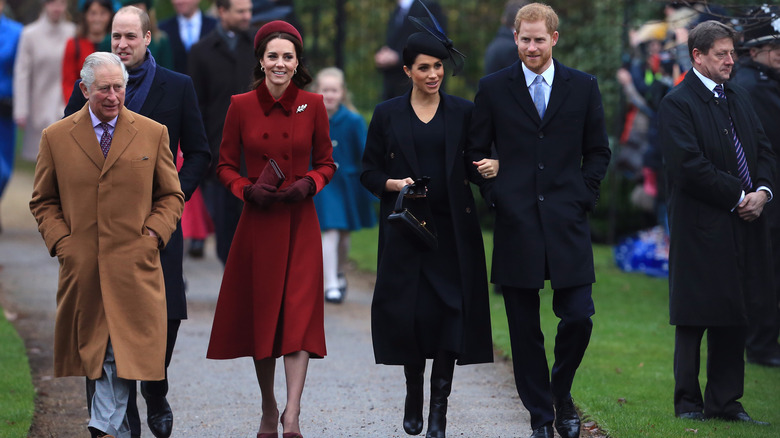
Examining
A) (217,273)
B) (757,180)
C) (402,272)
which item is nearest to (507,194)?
(402,272)

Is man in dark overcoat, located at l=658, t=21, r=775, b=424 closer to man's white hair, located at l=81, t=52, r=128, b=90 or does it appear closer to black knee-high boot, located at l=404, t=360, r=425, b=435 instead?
black knee-high boot, located at l=404, t=360, r=425, b=435

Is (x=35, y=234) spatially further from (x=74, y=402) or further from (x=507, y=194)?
(x=507, y=194)

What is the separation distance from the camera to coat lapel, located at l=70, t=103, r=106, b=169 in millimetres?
5656

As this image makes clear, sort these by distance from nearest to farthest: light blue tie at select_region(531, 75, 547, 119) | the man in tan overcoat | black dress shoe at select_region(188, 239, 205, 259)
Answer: the man in tan overcoat → light blue tie at select_region(531, 75, 547, 119) → black dress shoe at select_region(188, 239, 205, 259)

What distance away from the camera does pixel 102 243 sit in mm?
5617

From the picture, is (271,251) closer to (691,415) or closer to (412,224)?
(412,224)

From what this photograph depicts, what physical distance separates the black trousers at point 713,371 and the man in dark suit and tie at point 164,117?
2.74 meters

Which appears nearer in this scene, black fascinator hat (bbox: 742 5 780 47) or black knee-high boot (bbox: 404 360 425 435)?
black knee-high boot (bbox: 404 360 425 435)

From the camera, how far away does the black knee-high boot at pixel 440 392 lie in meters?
6.07

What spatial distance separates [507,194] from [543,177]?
0.19 m

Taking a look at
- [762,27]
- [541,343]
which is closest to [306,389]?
[541,343]

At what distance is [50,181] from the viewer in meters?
5.68

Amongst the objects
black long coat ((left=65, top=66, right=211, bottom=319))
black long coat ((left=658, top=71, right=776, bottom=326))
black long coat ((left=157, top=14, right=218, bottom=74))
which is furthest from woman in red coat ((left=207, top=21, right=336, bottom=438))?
black long coat ((left=157, top=14, right=218, bottom=74))

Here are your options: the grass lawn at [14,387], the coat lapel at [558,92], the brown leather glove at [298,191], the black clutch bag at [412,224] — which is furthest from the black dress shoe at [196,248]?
the coat lapel at [558,92]
